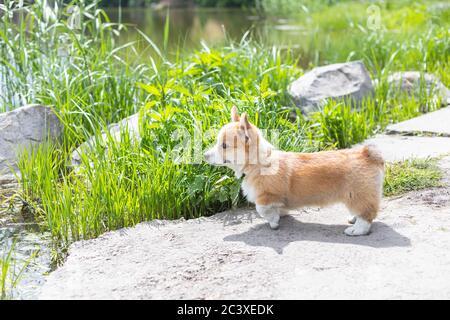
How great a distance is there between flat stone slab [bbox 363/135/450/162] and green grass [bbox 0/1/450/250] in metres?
0.31

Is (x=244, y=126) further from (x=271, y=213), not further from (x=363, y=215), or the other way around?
(x=363, y=215)

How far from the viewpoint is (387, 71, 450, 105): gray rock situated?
7031 millimetres

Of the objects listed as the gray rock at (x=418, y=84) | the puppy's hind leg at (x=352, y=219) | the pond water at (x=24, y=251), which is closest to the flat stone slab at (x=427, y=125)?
the gray rock at (x=418, y=84)

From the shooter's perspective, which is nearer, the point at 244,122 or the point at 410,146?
the point at 244,122

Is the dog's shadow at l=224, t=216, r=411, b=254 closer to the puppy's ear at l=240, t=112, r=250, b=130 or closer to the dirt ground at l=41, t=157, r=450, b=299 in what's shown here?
the dirt ground at l=41, t=157, r=450, b=299

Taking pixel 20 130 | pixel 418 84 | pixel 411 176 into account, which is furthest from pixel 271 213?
pixel 418 84

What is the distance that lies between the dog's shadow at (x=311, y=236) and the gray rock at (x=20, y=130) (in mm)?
2511

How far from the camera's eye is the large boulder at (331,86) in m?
6.47

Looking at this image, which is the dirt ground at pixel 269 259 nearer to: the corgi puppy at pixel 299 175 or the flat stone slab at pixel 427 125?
the corgi puppy at pixel 299 175

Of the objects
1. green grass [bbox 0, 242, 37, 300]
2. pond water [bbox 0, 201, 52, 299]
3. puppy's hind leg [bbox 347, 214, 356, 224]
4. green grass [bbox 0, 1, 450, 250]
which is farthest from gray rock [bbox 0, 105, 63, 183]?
puppy's hind leg [bbox 347, 214, 356, 224]

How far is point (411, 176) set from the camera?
4520 mm

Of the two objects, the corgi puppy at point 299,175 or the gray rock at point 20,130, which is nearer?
the corgi puppy at point 299,175

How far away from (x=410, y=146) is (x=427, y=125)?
761 millimetres
